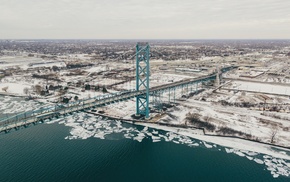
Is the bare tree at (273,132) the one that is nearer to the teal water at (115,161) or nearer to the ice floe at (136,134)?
the ice floe at (136,134)

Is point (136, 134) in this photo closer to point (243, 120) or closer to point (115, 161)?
point (115, 161)

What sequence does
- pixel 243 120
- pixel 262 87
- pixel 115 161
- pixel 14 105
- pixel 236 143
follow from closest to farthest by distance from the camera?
1. pixel 115 161
2. pixel 236 143
3. pixel 243 120
4. pixel 14 105
5. pixel 262 87

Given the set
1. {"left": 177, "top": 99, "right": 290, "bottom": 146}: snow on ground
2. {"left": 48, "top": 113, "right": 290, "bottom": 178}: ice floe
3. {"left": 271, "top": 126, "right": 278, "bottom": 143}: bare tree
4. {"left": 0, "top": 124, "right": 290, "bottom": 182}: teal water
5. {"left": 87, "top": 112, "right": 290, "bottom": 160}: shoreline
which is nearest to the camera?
{"left": 0, "top": 124, "right": 290, "bottom": 182}: teal water

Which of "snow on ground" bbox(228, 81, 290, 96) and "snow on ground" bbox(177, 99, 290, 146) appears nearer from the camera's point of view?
"snow on ground" bbox(177, 99, 290, 146)

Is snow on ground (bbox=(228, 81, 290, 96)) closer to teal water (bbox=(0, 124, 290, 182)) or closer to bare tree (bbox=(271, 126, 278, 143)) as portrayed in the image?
bare tree (bbox=(271, 126, 278, 143))

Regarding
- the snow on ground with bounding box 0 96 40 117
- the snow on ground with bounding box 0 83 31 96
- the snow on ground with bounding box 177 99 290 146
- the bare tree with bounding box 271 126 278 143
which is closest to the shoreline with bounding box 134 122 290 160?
the bare tree with bounding box 271 126 278 143

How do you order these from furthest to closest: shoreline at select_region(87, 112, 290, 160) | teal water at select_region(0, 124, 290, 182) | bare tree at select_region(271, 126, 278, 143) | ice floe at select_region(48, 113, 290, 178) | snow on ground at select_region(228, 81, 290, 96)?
snow on ground at select_region(228, 81, 290, 96) < bare tree at select_region(271, 126, 278, 143) < shoreline at select_region(87, 112, 290, 160) < ice floe at select_region(48, 113, 290, 178) < teal water at select_region(0, 124, 290, 182)

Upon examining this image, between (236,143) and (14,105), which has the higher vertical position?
(14,105)

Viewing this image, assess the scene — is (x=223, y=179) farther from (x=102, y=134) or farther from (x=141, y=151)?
(x=102, y=134)

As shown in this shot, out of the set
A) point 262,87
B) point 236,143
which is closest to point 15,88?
point 236,143
